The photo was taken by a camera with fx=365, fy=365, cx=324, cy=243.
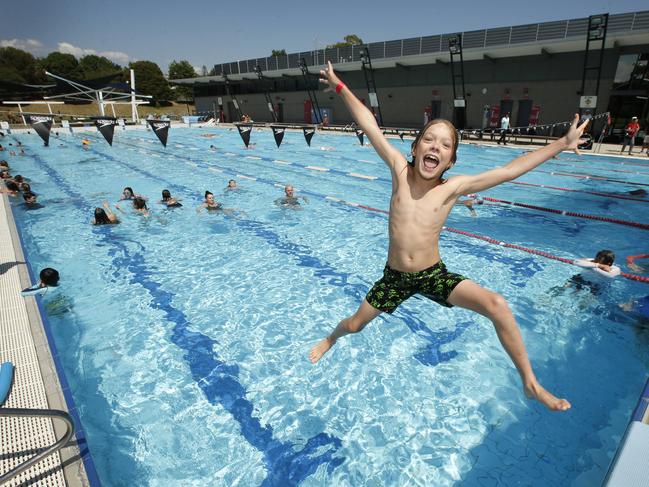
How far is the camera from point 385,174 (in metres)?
15.8

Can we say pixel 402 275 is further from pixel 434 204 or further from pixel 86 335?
pixel 86 335

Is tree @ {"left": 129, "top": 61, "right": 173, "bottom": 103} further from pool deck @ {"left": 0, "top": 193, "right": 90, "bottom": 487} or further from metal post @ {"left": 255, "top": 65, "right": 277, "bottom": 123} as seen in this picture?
pool deck @ {"left": 0, "top": 193, "right": 90, "bottom": 487}

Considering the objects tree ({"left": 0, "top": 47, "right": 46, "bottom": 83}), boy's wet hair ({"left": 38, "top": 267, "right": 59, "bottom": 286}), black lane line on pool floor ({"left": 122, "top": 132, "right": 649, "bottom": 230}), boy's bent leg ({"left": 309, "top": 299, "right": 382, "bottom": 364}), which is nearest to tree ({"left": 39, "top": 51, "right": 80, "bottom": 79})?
tree ({"left": 0, "top": 47, "right": 46, "bottom": 83})

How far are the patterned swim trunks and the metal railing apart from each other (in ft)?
86.8

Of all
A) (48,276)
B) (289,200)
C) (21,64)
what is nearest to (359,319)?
(48,276)

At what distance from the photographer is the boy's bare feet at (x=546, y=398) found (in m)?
2.14

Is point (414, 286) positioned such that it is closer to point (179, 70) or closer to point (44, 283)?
point (44, 283)

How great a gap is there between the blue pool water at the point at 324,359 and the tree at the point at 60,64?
84.0 m

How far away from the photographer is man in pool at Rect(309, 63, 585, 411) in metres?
2.32

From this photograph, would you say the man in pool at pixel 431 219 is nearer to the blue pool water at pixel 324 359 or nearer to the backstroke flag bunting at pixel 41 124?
the blue pool water at pixel 324 359

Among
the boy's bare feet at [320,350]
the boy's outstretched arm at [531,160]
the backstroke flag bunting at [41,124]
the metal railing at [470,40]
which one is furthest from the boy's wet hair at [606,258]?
the metal railing at [470,40]

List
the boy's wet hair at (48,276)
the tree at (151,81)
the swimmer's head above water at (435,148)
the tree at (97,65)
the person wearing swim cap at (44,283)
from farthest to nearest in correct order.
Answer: the tree at (97,65) → the tree at (151,81) → the boy's wet hair at (48,276) → the person wearing swim cap at (44,283) → the swimmer's head above water at (435,148)

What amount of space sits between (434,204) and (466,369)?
270 centimetres

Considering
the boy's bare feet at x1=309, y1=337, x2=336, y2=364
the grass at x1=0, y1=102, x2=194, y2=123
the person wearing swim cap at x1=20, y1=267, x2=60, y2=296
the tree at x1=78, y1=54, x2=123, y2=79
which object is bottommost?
the person wearing swim cap at x1=20, y1=267, x2=60, y2=296
